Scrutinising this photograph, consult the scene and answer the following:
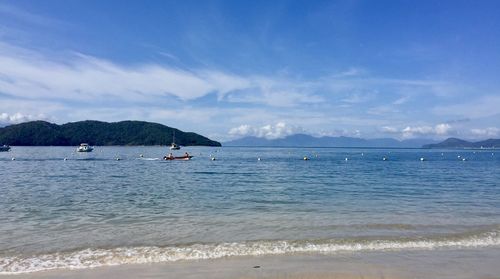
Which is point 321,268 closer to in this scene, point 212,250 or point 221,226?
point 212,250

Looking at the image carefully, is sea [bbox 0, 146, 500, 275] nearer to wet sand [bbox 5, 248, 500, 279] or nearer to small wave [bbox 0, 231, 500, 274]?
small wave [bbox 0, 231, 500, 274]

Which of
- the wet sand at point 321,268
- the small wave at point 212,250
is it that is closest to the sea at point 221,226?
the small wave at point 212,250

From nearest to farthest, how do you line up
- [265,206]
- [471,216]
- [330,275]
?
[330,275] < [471,216] < [265,206]

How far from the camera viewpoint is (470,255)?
12047 mm

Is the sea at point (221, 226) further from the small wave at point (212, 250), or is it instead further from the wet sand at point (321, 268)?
the wet sand at point (321, 268)

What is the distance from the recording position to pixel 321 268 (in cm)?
1059

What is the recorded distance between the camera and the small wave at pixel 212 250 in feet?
36.7

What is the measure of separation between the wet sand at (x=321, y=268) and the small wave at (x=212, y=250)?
0.56 metres

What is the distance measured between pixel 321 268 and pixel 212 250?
12.1 feet

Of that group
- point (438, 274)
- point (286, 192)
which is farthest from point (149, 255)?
point (286, 192)

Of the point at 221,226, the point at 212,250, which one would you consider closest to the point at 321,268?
the point at 212,250

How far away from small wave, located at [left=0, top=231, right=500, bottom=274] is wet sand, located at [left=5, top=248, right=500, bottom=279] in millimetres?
564

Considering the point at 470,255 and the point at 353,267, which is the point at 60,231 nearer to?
the point at 353,267

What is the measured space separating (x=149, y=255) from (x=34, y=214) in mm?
10056
